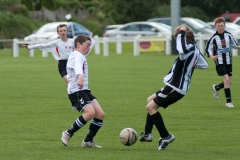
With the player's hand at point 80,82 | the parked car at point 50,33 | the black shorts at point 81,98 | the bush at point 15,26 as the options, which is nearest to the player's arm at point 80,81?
the player's hand at point 80,82

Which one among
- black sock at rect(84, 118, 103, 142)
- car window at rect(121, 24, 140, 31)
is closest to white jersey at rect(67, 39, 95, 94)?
black sock at rect(84, 118, 103, 142)

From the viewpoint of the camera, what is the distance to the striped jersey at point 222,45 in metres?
15.3

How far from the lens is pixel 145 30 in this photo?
41500 mm

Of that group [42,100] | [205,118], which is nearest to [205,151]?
[205,118]

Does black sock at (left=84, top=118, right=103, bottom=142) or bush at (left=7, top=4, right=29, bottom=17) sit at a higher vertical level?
bush at (left=7, top=4, right=29, bottom=17)

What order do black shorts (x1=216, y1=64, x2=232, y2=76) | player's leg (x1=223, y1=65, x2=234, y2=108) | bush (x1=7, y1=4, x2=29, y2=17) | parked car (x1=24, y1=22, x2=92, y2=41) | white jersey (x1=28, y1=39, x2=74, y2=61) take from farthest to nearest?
parked car (x1=24, y1=22, x2=92, y2=41) < black shorts (x1=216, y1=64, x2=232, y2=76) < white jersey (x1=28, y1=39, x2=74, y2=61) < player's leg (x1=223, y1=65, x2=234, y2=108) < bush (x1=7, y1=4, x2=29, y2=17)

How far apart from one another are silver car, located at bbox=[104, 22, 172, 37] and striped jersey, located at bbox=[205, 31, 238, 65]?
2397 centimetres

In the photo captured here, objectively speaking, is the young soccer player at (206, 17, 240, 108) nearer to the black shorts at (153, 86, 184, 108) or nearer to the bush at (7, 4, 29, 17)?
the bush at (7, 4, 29, 17)

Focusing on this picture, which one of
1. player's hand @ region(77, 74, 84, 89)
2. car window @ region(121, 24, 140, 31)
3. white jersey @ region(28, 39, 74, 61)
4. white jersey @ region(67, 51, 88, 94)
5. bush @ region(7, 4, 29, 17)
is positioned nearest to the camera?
player's hand @ region(77, 74, 84, 89)

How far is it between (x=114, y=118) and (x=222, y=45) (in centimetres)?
346

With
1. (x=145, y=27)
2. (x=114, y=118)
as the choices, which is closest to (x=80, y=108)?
(x=114, y=118)

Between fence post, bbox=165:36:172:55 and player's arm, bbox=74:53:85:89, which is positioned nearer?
player's arm, bbox=74:53:85:89

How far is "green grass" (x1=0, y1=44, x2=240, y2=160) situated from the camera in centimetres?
955

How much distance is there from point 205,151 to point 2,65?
2039 centimetres
